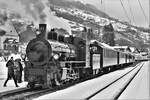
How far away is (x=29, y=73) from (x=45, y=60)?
1.14 metres

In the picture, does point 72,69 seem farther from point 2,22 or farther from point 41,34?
point 2,22

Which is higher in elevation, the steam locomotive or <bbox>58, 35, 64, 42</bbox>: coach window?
<bbox>58, 35, 64, 42</bbox>: coach window

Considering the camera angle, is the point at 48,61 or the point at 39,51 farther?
the point at 39,51

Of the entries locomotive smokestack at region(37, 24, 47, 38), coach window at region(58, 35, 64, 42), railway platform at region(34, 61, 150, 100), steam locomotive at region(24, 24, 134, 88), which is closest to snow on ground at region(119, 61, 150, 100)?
railway platform at region(34, 61, 150, 100)

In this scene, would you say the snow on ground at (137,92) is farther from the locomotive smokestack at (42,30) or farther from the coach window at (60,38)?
the locomotive smokestack at (42,30)

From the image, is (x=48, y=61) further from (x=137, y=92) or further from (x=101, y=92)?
(x=137, y=92)

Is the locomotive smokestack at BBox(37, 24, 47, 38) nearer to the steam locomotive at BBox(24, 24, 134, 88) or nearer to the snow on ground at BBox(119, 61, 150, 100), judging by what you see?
the steam locomotive at BBox(24, 24, 134, 88)

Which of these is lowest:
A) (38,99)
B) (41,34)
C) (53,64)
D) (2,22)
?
(38,99)

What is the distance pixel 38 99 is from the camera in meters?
13.1

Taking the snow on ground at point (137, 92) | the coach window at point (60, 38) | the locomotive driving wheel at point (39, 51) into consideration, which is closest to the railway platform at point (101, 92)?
the snow on ground at point (137, 92)

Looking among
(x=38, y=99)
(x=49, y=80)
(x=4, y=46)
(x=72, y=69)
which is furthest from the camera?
(x=4, y=46)

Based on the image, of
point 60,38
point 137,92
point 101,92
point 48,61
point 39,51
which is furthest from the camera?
point 60,38

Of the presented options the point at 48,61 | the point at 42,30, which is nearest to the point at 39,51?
the point at 48,61

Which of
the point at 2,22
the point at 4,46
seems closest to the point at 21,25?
the point at 2,22
